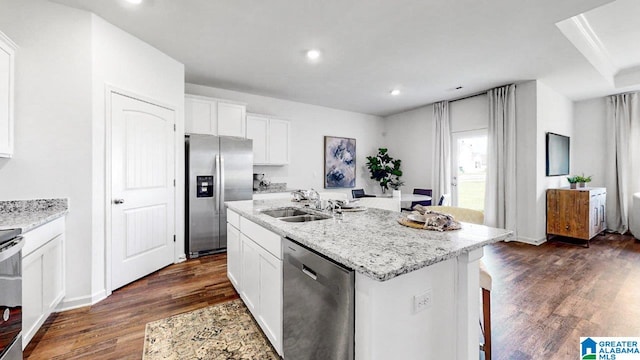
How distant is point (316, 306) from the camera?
1.26m

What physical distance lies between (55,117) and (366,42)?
121 inches

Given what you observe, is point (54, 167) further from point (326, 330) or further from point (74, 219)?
point (326, 330)

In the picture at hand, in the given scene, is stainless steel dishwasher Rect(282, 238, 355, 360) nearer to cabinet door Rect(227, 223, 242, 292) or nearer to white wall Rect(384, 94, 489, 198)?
cabinet door Rect(227, 223, 242, 292)

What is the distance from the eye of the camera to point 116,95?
8.75 ft

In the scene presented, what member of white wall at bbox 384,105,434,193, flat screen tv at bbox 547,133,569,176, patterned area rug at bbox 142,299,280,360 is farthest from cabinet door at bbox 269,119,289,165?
flat screen tv at bbox 547,133,569,176

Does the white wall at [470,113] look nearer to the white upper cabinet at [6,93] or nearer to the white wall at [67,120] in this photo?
the white wall at [67,120]

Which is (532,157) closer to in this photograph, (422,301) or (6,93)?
(422,301)

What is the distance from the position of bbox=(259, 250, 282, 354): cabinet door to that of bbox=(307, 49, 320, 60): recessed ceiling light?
251cm

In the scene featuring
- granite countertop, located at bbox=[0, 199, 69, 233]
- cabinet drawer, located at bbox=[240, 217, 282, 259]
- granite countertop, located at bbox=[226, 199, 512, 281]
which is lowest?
cabinet drawer, located at bbox=[240, 217, 282, 259]

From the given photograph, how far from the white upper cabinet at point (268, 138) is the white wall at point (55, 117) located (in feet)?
7.94

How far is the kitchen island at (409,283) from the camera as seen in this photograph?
1.03 m

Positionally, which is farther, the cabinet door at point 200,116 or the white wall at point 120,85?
the cabinet door at point 200,116

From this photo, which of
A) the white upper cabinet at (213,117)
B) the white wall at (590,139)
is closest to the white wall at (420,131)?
the white wall at (590,139)

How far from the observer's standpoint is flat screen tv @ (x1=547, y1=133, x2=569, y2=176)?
4.55 m
